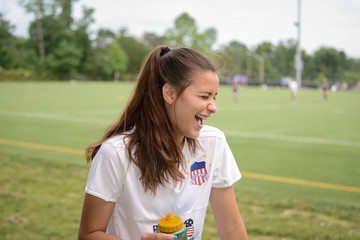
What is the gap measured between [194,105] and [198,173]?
0.41 metres

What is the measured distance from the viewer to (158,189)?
2.09m

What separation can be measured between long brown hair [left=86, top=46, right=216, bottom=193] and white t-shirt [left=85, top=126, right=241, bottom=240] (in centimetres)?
6

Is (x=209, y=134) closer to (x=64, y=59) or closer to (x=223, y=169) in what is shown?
(x=223, y=169)

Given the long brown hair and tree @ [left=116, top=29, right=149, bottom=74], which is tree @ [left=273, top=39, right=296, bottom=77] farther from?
the long brown hair

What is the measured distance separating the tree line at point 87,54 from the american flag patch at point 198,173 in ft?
198

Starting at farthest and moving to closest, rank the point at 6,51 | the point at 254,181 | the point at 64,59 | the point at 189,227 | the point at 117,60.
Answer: the point at 117,60 < the point at 64,59 < the point at 6,51 < the point at 254,181 < the point at 189,227

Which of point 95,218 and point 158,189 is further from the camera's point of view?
point 158,189

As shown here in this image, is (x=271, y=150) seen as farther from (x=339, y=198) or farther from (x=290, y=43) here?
(x=290, y=43)

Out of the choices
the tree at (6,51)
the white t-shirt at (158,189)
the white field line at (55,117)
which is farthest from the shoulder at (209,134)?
the tree at (6,51)

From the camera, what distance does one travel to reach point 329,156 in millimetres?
9070

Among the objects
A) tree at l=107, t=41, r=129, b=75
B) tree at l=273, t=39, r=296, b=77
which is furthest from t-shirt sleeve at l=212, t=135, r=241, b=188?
tree at l=273, t=39, r=296, b=77

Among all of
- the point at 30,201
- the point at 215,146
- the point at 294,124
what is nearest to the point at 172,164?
the point at 215,146

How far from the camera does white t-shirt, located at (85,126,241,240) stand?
196 centimetres

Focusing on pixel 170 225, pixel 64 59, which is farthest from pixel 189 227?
pixel 64 59
